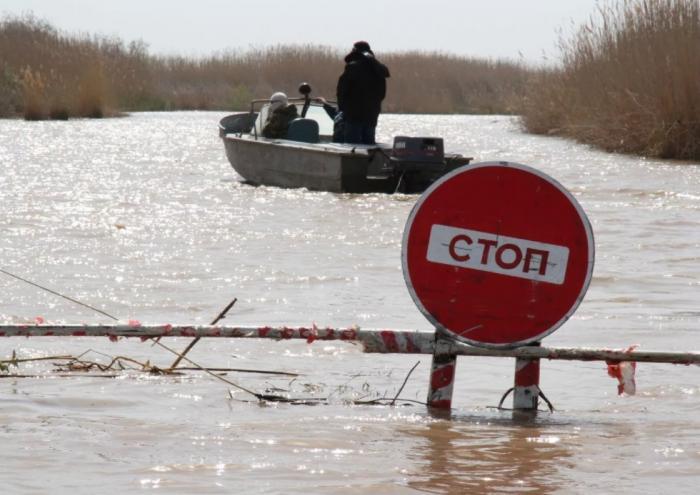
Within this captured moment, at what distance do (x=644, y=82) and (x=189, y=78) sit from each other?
111ft

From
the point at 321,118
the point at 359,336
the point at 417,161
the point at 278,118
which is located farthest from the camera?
the point at 321,118

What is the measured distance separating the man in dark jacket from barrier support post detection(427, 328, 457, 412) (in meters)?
12.4

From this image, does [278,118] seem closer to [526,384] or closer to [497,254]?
[526,384]

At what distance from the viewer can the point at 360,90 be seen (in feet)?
58.5

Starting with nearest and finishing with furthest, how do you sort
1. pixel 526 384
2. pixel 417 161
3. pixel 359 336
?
pixel 359 336
pixel 526 384
pixel 417 161

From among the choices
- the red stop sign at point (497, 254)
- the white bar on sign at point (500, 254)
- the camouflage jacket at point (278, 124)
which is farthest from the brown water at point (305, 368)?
the camouflage jacket at point (278, 124)

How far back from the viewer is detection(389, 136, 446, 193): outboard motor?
1658 cm

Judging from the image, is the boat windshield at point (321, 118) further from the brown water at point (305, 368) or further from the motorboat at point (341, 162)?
the brown water at point (305, 368)

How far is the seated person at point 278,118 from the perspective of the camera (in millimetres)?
19375

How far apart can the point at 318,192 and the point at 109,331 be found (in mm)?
12357

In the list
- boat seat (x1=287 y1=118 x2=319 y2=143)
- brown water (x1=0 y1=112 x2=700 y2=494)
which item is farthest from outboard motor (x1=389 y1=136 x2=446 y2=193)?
boat seat (x1=287 y1=118 x2=319 y2=143)

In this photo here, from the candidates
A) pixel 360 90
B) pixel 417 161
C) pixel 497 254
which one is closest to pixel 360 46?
pixel 360 90

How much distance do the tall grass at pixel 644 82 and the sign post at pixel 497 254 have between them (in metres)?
16.5

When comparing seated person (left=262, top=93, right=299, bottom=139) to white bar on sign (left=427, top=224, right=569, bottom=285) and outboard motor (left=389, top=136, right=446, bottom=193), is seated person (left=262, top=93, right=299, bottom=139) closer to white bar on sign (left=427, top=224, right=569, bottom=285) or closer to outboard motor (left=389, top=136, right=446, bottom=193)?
outboard motor (left=389, top=136, right=446, bottom=193)
